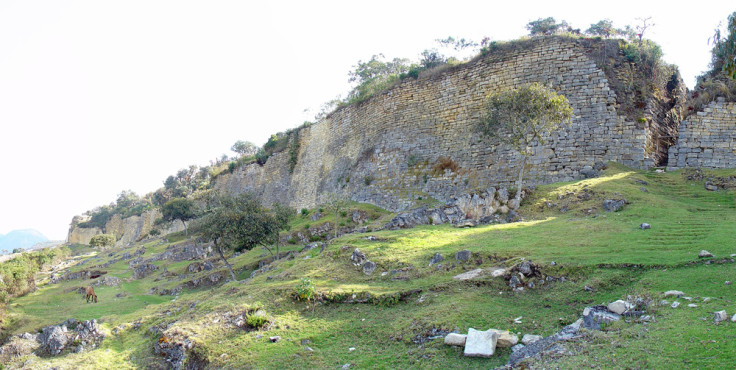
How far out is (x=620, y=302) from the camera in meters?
6.52

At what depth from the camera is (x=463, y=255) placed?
10422 mm

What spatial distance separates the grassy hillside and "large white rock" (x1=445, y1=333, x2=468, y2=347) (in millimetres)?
169

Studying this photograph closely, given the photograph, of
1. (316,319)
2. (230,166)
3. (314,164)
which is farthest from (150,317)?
(230,166)

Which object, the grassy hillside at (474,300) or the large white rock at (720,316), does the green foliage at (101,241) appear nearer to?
the grassy hillside at (474,300)

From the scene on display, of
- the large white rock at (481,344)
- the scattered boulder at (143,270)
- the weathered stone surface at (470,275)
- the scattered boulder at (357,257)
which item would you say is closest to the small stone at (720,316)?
the large white rock at (481,344)

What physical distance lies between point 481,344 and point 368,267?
5250mm

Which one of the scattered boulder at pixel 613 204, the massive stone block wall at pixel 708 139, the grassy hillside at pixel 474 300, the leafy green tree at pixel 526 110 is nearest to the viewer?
the grassy hillside at pixel 474 300

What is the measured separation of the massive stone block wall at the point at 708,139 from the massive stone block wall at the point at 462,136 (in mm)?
1258

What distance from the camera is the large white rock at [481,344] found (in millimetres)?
6258

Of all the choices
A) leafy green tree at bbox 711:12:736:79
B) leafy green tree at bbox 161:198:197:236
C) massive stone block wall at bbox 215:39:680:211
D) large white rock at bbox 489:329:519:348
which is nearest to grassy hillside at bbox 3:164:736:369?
large white rock at bbox 489:329:519:348

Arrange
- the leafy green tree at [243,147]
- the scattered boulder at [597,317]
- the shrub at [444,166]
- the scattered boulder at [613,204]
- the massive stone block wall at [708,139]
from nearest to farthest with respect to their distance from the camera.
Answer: the scattered boulder at [597,317] → the scattered boulder at [613,204] → the massive stone block wall at [708,139] → the shrub at [444,166] → the leafy green tree at [243,147]

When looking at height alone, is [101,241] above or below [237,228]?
below

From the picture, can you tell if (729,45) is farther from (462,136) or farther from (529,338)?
(462,136)

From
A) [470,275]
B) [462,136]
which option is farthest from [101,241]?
[470,275]
